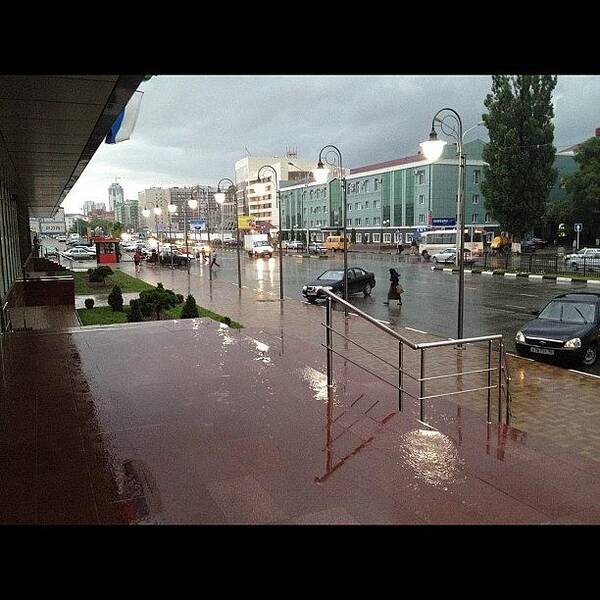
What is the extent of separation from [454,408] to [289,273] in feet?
87.9

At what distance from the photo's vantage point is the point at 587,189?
155ft

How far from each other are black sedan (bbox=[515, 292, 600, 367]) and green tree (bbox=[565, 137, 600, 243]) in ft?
132

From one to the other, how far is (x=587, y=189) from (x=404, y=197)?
18040mm

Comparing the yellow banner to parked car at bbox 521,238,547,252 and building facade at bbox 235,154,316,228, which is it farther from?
parked car at bbox 521,238,547,252

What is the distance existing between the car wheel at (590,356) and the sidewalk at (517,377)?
68cm

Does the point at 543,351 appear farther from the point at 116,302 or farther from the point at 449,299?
the point at 116,302

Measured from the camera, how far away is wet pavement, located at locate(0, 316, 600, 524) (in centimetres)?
380

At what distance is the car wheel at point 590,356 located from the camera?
33.9 ft

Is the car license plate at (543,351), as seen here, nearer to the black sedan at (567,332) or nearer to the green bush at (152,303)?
the black sedan at (567,332)

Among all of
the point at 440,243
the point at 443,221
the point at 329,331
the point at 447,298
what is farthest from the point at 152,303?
the point at 443,221

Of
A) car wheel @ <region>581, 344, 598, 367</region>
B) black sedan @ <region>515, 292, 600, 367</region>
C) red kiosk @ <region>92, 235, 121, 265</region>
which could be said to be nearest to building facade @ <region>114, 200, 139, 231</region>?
red kiosk @ <region>92, 235, 121, 265</region>
